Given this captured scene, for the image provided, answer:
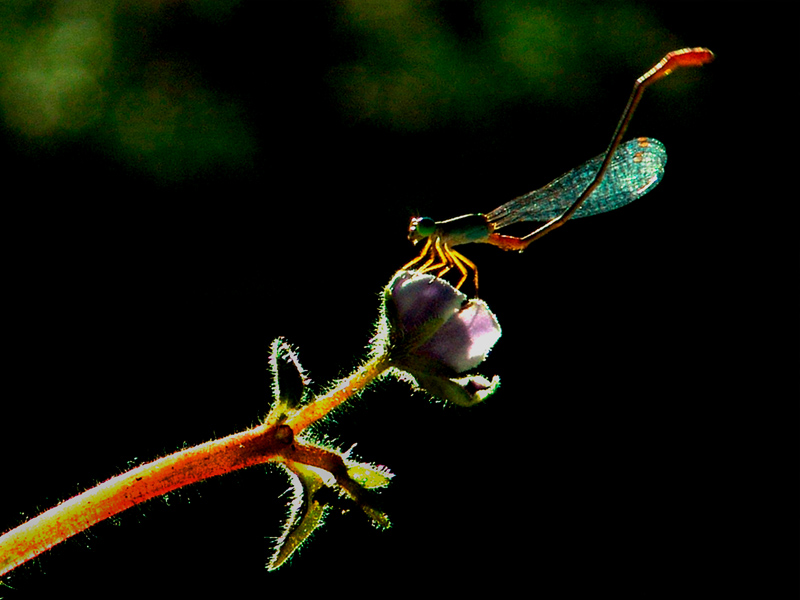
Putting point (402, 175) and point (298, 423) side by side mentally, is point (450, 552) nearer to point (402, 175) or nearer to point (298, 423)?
point (402, 175)

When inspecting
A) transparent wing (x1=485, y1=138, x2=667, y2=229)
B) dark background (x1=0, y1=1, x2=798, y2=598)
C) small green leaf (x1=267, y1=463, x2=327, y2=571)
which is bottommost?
small green leaf (x1=267, y1=463, x2=327, y2=571)

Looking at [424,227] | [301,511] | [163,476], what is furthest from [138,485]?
[424,227]

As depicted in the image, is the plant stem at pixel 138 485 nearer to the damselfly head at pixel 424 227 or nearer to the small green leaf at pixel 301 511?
the small green leaf at pixel 301 511

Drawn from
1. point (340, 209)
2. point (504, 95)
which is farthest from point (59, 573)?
point (504, 95)

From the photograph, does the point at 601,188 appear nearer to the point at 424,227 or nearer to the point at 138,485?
the point at 424,227

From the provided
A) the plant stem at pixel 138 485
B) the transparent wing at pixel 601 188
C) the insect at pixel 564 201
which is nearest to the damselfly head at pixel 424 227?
the insect at pixel 564 201

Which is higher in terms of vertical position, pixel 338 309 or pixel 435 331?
pixel 338 309

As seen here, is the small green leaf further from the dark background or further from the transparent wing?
the dark background

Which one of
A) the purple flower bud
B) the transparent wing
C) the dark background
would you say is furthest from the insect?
the dark background
